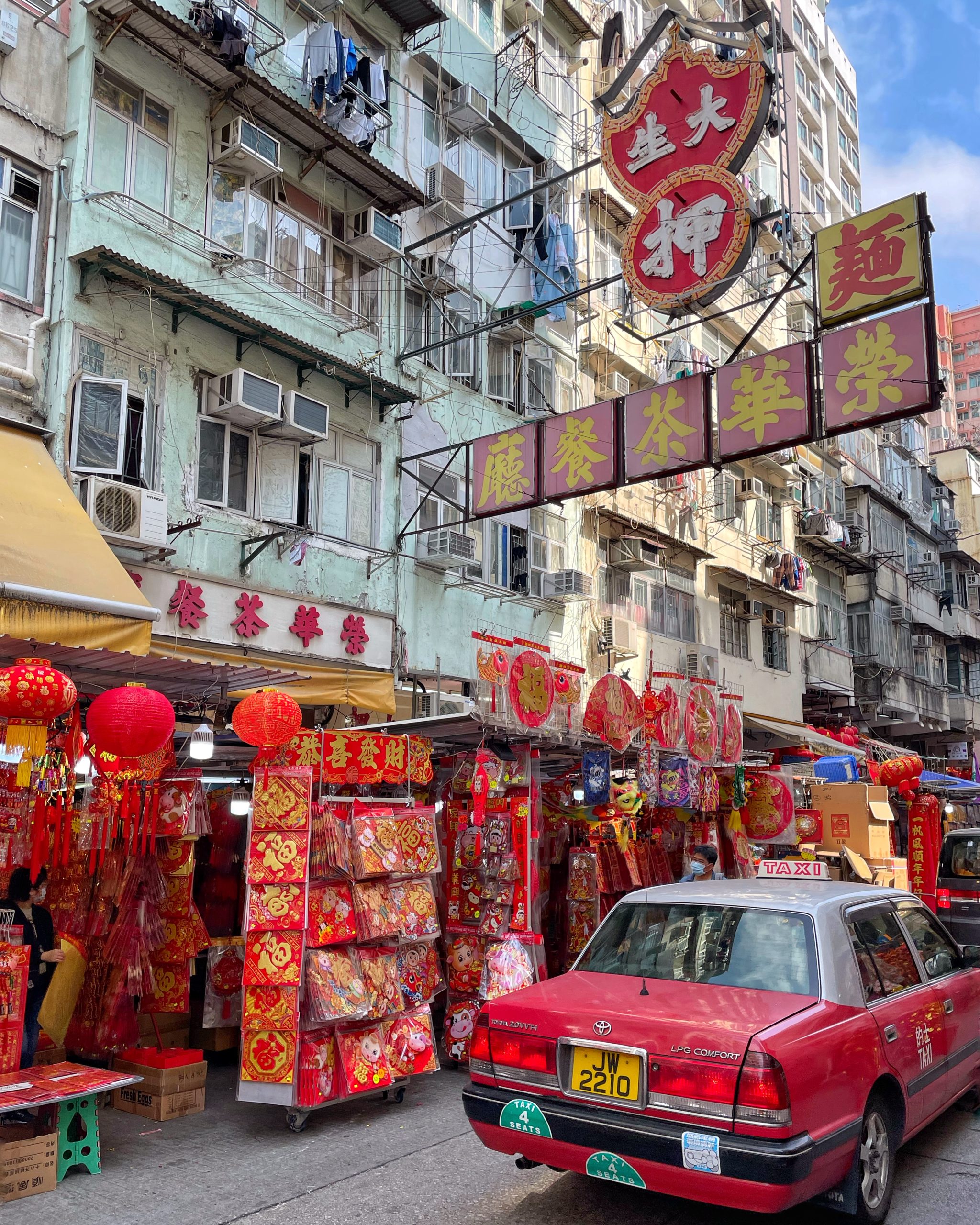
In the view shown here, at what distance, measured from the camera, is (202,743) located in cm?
696

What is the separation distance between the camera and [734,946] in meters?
4.92

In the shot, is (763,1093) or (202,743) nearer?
(763,1093)

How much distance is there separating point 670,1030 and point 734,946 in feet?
2.73

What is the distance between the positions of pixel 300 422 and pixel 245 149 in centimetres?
319

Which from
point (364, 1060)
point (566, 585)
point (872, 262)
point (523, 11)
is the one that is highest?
point (523, 11)

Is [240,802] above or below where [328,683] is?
below

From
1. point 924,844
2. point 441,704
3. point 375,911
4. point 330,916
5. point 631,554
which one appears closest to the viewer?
point 330,916

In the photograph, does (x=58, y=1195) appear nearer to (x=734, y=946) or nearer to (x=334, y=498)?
(x=734, y=946)

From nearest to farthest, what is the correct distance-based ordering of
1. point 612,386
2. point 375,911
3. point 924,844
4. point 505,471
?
point 375,911 → point 505,471 → point 924,844 → point 612,386

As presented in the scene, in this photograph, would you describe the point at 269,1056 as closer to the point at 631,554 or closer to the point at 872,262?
the point at 872,262

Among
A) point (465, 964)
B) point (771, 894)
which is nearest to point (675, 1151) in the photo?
point (771, 894)

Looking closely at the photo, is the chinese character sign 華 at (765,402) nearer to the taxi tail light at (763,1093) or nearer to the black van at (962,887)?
the black van at (962,887)

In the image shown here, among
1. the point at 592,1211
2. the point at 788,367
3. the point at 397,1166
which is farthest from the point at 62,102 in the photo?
the point at 592,1211

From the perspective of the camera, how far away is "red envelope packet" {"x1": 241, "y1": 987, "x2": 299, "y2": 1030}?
20.2ft
